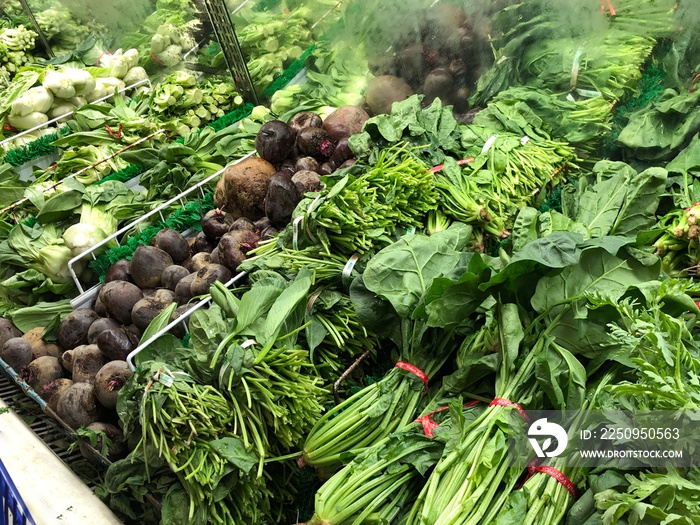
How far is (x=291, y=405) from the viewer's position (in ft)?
5.59

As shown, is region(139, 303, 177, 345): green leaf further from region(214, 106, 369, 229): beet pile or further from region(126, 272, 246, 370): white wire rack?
region(214, 106, 369, 229): beet pile

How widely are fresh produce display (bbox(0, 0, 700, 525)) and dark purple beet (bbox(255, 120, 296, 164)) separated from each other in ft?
0.07

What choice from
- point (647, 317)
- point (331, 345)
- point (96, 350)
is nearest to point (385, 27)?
point (331, 345)

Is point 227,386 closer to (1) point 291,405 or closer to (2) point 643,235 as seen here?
(1) point 291,405

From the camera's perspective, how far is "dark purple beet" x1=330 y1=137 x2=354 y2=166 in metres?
2.78

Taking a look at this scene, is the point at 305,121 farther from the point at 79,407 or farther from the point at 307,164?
the point at 79,407

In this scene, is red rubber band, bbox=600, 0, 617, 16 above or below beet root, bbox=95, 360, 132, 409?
above

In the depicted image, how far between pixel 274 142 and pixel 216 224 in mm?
507

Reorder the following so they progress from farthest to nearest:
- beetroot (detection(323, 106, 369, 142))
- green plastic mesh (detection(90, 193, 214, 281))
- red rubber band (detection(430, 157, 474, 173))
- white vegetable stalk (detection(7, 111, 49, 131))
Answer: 1. white vegetable stalk (detection(7, 111, 49, 131))
2. beetroot (detection(323, 106, 369, 142))
3. green plastic mesh (detection(90, 193, 214, 281))
4. red rubber band (detection(430, 157, 474, 173))

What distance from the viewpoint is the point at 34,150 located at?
3.89 m

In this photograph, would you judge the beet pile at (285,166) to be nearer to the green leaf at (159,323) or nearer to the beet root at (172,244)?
the beet root at (172,244)

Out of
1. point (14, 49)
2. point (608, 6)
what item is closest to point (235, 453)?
point (608, 6)

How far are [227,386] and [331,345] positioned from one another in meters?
0.51

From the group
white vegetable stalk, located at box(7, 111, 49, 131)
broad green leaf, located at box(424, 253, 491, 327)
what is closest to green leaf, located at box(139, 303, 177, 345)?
broad green leaf, located at box(424, 253, 491, 327)
